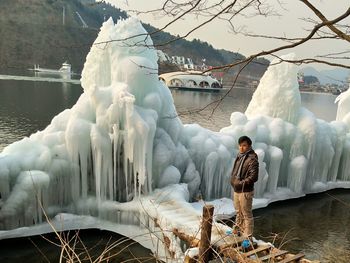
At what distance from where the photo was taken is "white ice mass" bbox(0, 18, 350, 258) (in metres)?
10.0

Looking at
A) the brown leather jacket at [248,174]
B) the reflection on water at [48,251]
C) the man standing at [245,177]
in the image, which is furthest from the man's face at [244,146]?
the reflection on water at [48,251]

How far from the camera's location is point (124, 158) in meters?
11.1

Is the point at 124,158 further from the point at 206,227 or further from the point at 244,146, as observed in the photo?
the point at 206,227

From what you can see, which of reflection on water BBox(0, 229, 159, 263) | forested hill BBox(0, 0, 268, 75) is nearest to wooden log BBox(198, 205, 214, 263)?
reflection on water BBox(0, 229, 159, 263)

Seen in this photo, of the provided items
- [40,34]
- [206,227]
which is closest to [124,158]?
[206,227]

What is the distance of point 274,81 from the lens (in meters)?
16.1

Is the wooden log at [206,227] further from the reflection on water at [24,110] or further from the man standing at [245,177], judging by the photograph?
the reflection on water at [24,110]

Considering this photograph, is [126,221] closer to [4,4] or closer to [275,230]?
[275,230]

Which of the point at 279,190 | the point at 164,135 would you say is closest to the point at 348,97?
the point at 279,190

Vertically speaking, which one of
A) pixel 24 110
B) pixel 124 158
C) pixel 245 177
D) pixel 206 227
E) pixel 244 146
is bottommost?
pixel 24 110

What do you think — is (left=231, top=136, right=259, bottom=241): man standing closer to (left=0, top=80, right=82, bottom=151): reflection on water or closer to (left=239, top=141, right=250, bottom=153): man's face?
(left=239, top=141, right=250, bottom=153): man's face

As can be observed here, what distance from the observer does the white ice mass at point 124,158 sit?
10000 mm

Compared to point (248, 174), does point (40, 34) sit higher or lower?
higher

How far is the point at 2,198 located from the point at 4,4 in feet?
322
